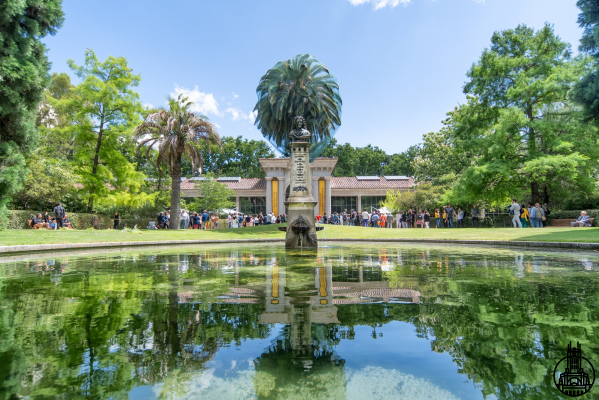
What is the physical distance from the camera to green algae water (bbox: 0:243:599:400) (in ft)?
5.50

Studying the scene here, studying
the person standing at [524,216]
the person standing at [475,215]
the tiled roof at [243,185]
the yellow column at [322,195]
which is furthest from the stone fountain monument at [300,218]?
the tiled roof at [243,185]

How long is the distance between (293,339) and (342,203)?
4772 centimetres

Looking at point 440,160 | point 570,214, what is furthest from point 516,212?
point 440,160

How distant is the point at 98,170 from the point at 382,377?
89.5 ft

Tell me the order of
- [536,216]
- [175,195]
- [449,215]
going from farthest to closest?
[449,215]
[175,195]
[536,216]

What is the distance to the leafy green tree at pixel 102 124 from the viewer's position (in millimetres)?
23797

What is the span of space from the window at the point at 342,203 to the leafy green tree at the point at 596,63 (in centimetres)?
3720

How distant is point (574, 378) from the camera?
5.80 feet

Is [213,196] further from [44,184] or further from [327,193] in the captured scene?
[44,184]

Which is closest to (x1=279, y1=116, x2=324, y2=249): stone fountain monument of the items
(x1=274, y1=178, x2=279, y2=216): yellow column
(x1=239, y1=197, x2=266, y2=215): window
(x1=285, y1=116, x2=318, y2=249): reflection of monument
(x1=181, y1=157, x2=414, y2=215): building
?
(x1=285, y1=116, x2=318, y2=249): reflection of monument

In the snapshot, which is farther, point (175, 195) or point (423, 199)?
point (423, 199)

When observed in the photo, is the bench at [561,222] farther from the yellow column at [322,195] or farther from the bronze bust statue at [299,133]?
the yellow column at [322,195]

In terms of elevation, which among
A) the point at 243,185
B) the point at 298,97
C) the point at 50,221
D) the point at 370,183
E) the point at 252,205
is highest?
the point at 298,97

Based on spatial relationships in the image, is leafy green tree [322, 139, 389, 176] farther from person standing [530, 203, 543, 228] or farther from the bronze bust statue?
the bronze bust statue
